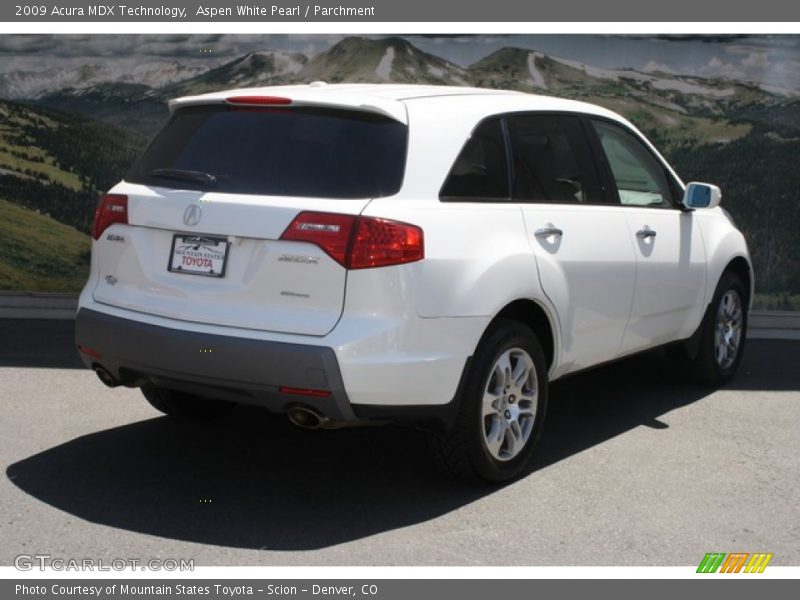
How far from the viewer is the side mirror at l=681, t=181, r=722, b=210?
7141mm

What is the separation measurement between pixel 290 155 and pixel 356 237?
59 cm

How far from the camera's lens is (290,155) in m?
5.30

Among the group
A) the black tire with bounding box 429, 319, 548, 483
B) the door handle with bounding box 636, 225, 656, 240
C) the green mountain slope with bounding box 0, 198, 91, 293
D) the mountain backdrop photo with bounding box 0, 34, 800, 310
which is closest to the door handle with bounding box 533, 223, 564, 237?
the black tire with bounding box 429, 319, 548, 483

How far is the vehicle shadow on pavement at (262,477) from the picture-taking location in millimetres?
5195

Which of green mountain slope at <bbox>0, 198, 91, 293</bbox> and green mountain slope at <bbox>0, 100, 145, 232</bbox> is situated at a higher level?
green mountain slope at <bbox>0, 100, 145, 232</bbox>

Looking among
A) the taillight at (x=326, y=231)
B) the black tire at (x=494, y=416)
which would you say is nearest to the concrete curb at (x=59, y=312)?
the black tire at (x=494, y=416)

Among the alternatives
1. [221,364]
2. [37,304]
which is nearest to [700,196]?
[221,364]

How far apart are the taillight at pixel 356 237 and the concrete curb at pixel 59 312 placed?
6108mm

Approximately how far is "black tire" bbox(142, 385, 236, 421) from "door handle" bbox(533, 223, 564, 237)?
2.00 metres

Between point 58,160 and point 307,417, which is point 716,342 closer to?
point 307,417

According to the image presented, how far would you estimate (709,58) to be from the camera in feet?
36.2

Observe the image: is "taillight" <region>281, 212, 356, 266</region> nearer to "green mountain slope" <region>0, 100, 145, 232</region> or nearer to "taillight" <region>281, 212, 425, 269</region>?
"taillight" <region>281, 212, 425, 269</region>

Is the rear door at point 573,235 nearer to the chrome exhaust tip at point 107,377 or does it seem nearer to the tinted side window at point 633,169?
the tinted side window at point 633,169

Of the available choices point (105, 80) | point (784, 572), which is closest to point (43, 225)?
point (105, 80)
